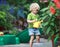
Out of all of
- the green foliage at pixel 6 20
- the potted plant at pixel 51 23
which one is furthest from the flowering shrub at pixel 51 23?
the green foliage at pixel 6 20

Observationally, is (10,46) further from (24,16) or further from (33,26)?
(24,16)

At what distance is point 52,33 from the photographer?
5.23 m

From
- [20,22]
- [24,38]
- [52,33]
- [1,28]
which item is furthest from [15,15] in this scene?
[52,33]

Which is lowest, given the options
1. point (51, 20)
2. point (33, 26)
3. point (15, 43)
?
point (15, 43)

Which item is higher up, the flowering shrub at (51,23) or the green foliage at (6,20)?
the flowering shrub at (51,23)

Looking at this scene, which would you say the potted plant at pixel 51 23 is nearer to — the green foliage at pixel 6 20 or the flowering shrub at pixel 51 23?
the flowering shrub at pixel 51 23

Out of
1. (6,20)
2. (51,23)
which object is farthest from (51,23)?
(6,20)

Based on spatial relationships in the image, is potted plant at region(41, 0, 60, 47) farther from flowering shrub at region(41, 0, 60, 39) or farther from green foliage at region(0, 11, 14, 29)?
green foliage at region(0, 11, 14, 29)

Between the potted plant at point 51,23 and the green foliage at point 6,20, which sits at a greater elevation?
the potted plant at point 51,23

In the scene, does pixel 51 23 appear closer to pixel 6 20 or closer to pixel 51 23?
pixel 51 23

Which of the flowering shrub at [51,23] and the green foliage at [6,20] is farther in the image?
the green foliage at [6,20]

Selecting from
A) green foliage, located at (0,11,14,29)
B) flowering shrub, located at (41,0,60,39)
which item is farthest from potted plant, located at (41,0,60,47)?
green foliage, located at (0,11,14,29)

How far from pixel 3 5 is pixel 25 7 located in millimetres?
867

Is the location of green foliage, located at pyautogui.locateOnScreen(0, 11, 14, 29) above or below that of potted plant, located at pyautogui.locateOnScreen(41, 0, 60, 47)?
below
